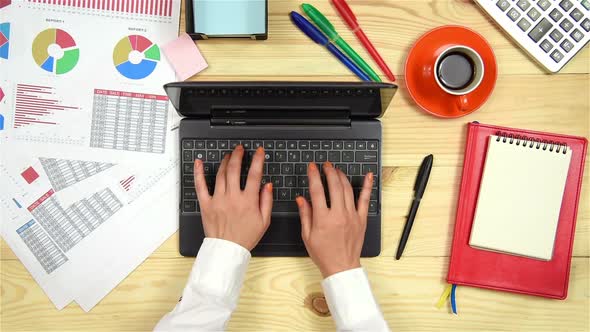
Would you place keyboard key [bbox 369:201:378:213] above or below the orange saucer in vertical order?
below

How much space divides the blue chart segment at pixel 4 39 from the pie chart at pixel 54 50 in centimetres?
4

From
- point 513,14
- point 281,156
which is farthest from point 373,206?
point 513,14

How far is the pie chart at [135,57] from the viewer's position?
745 millimetres

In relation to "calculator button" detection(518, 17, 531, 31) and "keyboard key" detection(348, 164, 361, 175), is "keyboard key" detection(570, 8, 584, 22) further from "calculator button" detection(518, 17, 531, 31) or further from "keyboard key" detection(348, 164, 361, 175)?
"keyboard key" detection(348, 164, 361, 175)

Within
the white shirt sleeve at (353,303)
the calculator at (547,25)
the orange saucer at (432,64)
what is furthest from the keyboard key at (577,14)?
the white shirt sleeve at (353,303)

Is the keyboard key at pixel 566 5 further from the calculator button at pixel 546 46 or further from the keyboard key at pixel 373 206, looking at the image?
the keyboard key at pixel 373 206

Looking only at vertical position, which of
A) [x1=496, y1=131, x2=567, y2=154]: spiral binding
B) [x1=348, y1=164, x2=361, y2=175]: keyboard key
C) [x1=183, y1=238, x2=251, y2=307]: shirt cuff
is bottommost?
[x1=183, y1=238, x2=251, y2=307]: shirt cuff

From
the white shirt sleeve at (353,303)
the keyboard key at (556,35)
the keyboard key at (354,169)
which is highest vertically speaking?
the keyboard key at (556,35)

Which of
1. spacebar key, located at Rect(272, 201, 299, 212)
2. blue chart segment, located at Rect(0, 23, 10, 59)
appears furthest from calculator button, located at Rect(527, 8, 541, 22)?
blue chart segment, located at Rect(0, 23, 10, 59)

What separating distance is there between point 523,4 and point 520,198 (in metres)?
0.30

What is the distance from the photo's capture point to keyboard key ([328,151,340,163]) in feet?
2.35

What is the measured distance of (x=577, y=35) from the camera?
72 centimetres

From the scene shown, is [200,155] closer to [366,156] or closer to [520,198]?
[366,156]

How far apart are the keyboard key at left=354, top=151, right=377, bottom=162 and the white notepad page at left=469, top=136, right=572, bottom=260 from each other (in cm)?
18
